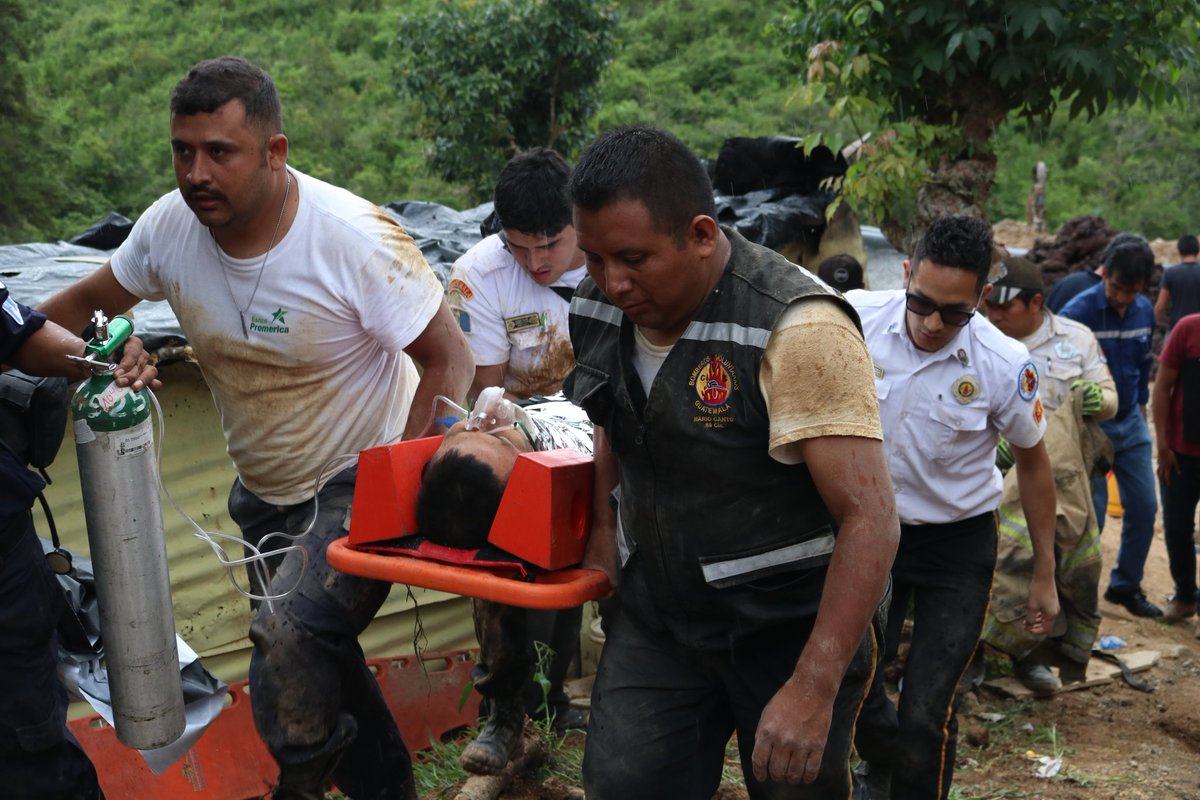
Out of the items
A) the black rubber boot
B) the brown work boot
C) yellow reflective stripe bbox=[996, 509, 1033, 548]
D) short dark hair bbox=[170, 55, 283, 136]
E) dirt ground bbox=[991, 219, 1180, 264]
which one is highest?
short dark hair bbox=[170, 55, 283, 136]

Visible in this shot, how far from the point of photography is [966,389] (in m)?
4.00

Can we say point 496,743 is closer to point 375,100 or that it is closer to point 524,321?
point 524,321

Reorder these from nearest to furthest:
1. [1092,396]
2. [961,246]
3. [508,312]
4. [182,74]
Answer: [961,246], [508,312], [1092,396], [182,74]

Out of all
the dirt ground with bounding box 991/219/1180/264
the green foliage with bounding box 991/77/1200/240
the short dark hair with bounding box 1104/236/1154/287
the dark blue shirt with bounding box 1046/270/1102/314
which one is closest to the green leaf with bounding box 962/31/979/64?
the short dark hair with bounding box 1104/236/1154/287

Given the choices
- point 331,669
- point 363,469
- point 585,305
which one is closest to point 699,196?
point 585,305

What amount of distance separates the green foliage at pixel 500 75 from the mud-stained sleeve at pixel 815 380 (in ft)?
35.2

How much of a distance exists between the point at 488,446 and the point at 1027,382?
6.34 feet

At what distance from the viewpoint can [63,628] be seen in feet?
11.2

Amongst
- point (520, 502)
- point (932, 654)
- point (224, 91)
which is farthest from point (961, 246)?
point (224, 91)

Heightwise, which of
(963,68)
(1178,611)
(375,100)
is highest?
(963,68)

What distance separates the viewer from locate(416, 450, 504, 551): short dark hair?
3023 millimetres

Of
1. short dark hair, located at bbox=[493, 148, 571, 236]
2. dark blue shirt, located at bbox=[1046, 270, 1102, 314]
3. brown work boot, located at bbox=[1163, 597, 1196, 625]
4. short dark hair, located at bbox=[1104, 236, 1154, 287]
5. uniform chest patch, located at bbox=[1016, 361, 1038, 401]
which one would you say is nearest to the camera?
uniform chest patch, located at bbox=[1016, 361, 1038, 401]

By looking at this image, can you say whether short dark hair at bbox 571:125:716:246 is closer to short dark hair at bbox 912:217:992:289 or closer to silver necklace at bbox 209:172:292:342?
silver necklace at bbox 209:172:292:342

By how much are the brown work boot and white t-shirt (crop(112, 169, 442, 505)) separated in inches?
222
